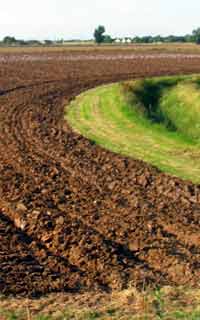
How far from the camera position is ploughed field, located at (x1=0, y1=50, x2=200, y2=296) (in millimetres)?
12266

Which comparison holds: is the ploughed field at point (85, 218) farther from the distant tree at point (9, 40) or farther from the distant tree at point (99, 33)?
the distant tree at point (9, 40)

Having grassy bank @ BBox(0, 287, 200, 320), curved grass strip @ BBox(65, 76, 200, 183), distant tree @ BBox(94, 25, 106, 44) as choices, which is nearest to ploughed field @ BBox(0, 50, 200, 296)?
grassy bank @ BBox(0, 287, 200, 320)

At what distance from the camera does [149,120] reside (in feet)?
94.7

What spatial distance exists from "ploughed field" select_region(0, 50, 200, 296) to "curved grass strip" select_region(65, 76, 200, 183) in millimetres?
1083

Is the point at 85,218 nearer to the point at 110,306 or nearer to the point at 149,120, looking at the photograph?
the point at 110,306

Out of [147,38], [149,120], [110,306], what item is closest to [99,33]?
[147,38]

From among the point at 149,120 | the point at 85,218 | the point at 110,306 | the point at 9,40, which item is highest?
the point at 9,40

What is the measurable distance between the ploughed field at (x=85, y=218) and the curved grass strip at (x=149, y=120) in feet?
3.55

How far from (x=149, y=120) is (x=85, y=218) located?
14171 millimetres

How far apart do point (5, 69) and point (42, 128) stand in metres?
32.8

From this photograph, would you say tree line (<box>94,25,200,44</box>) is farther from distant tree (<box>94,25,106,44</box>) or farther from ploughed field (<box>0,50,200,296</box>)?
ploughed field (<box>0,50,200,296</box>)

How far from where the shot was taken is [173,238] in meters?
14.5

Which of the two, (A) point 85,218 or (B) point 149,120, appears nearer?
(A) point 85,218

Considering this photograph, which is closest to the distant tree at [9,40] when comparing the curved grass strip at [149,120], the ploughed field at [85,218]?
the curved grass strip at [149,120]
